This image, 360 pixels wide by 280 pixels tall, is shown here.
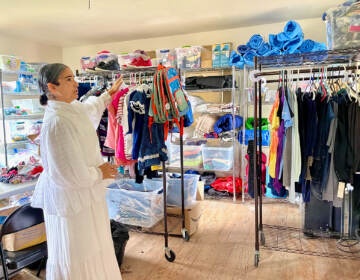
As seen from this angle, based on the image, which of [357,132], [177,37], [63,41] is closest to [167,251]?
[357,132]

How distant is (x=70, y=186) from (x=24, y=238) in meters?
0.76

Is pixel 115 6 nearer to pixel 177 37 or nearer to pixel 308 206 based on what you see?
pixel 177 37

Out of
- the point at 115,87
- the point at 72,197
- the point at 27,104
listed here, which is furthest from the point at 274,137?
the point at 27,104

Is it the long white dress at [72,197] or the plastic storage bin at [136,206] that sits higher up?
the long white dress at [72,197]

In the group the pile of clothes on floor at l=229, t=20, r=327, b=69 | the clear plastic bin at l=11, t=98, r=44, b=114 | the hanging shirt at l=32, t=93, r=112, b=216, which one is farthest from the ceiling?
the hanging shirt at l=32, t=93, r=112, b=216

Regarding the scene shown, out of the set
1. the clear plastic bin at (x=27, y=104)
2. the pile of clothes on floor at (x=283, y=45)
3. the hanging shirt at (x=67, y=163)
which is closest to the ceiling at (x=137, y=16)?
the pile of clothes on floor at (x=283, y=45)

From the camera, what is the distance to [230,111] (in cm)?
400

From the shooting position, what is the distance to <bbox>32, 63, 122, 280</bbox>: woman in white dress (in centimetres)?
141

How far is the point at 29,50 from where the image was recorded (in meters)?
4.96

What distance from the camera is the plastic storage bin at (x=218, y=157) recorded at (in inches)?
160

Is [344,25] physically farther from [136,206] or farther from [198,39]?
[198,39]

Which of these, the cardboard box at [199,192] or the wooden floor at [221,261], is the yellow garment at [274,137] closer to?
the wooden floor at [221,261]

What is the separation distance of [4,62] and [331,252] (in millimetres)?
4545

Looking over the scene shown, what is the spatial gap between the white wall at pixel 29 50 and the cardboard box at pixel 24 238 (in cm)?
374
